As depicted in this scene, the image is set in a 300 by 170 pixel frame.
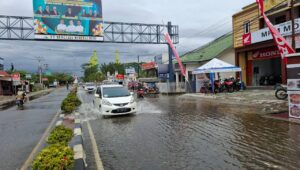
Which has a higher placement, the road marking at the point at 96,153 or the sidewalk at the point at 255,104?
the sidewalk at the point at 255,104

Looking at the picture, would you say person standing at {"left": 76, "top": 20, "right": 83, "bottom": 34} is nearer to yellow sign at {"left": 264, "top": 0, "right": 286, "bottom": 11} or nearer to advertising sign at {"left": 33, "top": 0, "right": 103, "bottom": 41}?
advertising sign at {"left": 33, "top": 0, "right": 103, "bottom": 41}

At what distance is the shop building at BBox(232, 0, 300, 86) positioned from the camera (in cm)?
2156

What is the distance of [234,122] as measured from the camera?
33.2 feet

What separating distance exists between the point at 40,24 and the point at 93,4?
5103mm

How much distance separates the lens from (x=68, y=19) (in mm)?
24734

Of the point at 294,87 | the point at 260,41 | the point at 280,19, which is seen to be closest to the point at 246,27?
the point at 280,19

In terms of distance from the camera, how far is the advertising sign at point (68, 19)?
23.9 meters

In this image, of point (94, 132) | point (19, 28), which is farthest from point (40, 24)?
point (94, 132)

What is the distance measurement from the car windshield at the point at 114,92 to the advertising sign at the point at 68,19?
1292cm

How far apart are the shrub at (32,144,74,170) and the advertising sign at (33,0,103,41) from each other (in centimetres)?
2222

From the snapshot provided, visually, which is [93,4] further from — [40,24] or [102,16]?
[40,24]

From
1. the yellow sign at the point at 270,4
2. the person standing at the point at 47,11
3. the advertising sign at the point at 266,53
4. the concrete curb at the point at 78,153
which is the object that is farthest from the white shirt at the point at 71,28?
the concrete curb at the point at 78,153

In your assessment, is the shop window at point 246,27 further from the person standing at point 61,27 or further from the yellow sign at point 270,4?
the person standing at point 61,27

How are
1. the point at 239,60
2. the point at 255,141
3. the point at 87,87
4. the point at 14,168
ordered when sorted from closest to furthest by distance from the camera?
the point at 14,168, the point at 255,141, the point at 239,60, the point at 87,87
